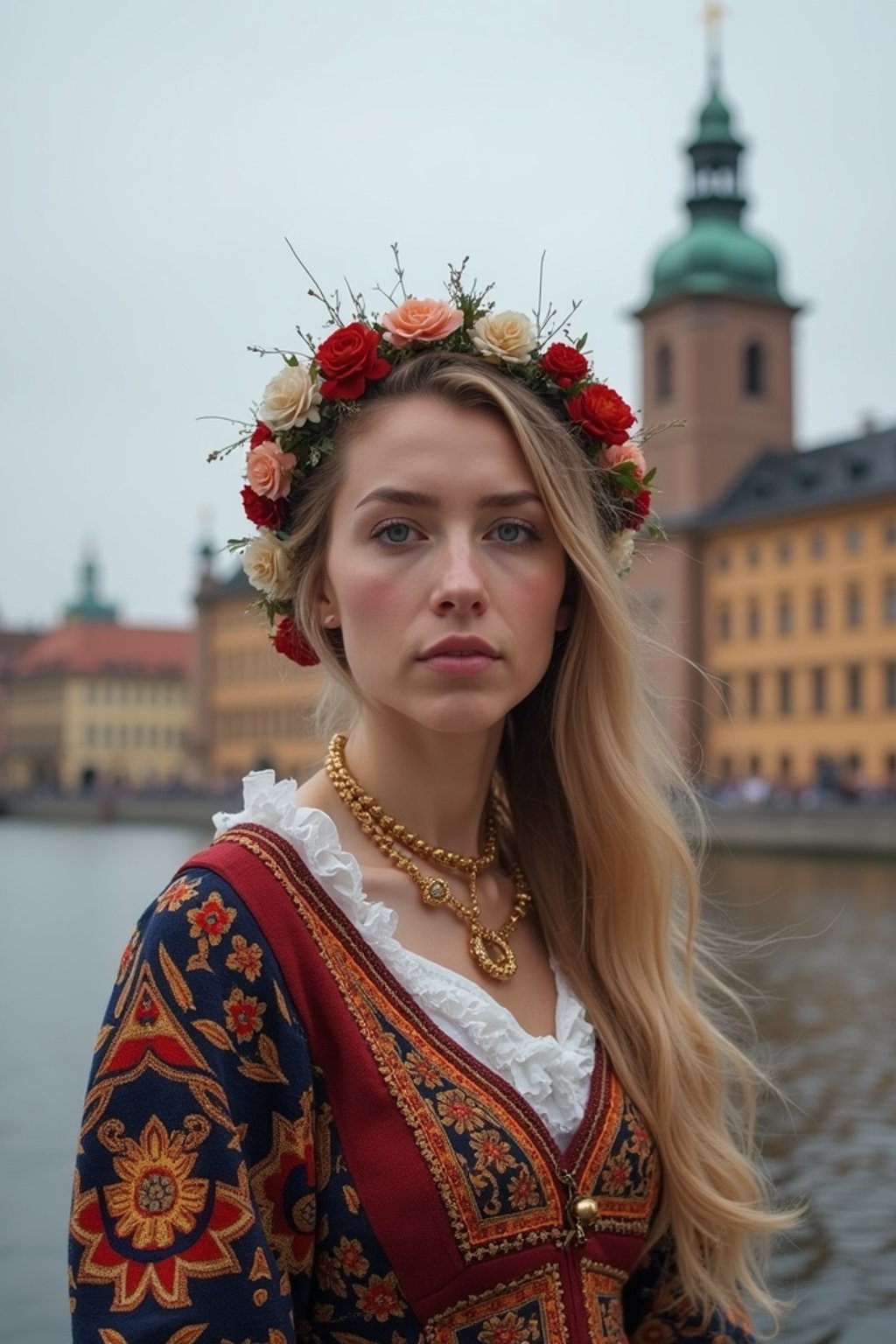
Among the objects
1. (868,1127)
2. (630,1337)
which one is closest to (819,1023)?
(868,1127)

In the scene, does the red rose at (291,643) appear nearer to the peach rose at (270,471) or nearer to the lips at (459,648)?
the peach rose at (270,471)

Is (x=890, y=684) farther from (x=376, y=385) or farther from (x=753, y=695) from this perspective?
(x=376, y=385)

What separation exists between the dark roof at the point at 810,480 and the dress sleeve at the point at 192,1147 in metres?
56.0

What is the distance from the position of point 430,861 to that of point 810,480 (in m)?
61.3

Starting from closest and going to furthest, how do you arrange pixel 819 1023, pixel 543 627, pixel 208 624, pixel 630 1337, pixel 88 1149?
1. pixel 88 1149
2. pixel 543 627
3. pixel 630 1337
4. pixel 819 1023
5. pixel 208 624

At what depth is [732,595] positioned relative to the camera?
63438 mm

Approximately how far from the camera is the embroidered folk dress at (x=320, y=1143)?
1.76m

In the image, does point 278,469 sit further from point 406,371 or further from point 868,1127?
point 868,1127

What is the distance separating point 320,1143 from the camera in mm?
1929

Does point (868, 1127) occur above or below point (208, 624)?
below

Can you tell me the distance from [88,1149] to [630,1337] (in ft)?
3.02

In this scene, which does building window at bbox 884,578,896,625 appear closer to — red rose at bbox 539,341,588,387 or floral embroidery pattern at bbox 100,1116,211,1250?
red rose at bbox 539,341,588,387

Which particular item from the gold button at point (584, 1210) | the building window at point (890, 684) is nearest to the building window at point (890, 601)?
the building window at point (890, 684)

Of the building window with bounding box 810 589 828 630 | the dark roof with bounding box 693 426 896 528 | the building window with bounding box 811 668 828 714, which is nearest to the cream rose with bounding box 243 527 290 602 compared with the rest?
the dark roof with bounding box 693 426 896 528
